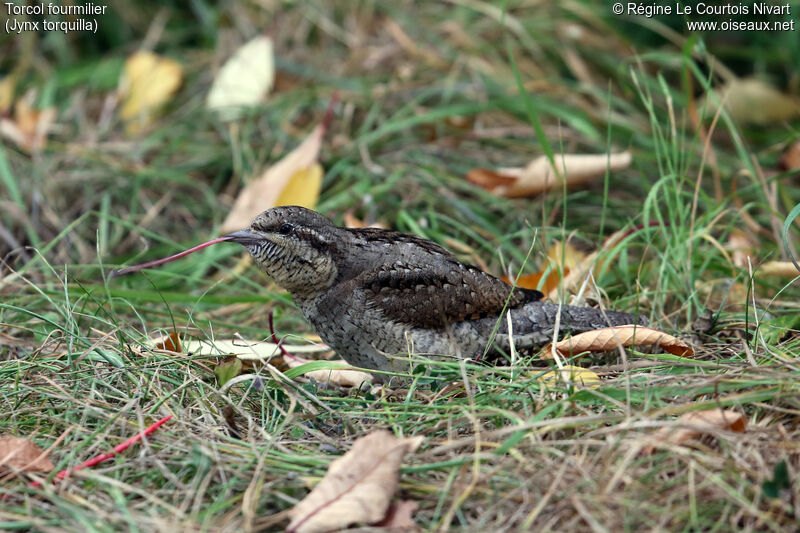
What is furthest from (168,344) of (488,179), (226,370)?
(488,179)

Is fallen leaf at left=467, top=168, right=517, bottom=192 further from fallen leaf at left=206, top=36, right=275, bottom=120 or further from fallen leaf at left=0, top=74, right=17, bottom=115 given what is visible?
fallen leaf at left=0, top=74, right=17, bottom=115

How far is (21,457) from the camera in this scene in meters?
2.59

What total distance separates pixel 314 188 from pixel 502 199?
1.14m

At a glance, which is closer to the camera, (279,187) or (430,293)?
(430,293)

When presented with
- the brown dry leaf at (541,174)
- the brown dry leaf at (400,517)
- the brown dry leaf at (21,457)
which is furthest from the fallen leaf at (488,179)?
the brown dry leaf at (21,457)

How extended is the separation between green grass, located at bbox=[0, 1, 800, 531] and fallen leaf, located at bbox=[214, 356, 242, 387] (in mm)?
62

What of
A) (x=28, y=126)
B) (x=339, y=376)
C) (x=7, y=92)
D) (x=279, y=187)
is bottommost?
(x=339, y=376)

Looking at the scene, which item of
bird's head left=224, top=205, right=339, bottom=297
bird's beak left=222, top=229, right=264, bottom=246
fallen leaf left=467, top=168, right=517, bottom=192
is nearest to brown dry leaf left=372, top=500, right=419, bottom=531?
bird's head left=224, top=205, right=339, bottom=297

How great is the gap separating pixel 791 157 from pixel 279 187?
3090 mm

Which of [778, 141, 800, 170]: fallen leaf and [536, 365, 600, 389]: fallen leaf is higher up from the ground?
[778, 141, 800, 170]: fallen leaf

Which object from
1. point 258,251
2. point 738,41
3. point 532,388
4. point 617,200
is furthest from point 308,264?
point 738,41

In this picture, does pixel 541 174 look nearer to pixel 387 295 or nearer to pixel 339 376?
pixel 387 295

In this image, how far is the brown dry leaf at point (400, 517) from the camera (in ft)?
7.53

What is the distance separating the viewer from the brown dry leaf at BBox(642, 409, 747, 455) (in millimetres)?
2441
